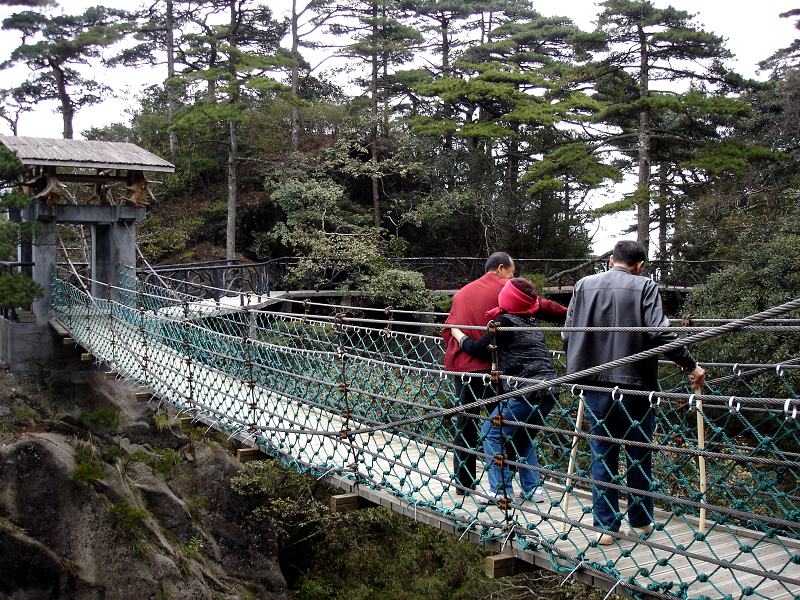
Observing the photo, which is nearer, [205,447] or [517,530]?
[517,530]

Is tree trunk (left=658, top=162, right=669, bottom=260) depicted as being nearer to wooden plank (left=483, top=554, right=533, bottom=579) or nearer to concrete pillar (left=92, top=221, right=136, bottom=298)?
concrete pillar (left=92, top=221, right=136, bottom=298)

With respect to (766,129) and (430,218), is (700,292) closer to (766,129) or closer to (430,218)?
(766,129)

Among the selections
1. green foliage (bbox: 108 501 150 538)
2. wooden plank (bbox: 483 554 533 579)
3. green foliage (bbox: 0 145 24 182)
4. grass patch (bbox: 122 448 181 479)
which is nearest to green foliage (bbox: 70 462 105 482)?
green foliage (bbox: 108 501 150 538)

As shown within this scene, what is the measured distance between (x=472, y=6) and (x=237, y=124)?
5.23 m

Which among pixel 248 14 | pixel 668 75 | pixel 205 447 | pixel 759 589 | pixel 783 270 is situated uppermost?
pixel 248 14

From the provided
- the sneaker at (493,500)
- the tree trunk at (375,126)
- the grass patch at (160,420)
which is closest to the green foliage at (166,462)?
the grass patch at (160,420)

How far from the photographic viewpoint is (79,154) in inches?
253

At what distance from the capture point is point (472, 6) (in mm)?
15219

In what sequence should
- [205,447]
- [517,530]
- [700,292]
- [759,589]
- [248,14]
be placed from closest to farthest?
[759,589], [517,530], [205,447], [700,292], [248,14]

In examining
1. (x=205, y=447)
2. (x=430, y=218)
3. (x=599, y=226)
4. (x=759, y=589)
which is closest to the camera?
(x=759, y=589)

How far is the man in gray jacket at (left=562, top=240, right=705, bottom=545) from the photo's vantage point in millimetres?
2279

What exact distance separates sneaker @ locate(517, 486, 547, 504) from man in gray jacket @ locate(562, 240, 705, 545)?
0.73 ft

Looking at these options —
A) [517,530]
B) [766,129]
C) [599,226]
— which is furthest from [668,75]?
[517,530]

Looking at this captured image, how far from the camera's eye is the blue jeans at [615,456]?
230 centimetres
